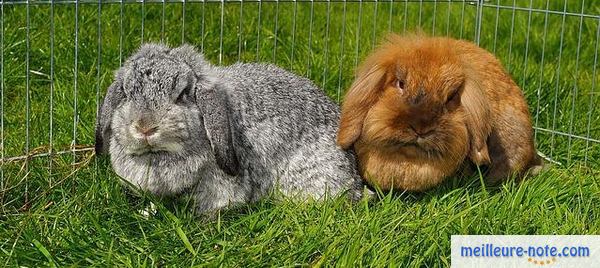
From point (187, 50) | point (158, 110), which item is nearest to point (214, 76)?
point (187, 50)

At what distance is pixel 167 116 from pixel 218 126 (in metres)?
0.24

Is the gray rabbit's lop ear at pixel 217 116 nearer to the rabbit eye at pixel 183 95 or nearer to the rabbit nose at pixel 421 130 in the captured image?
the rabbit eye at pixel 183 95

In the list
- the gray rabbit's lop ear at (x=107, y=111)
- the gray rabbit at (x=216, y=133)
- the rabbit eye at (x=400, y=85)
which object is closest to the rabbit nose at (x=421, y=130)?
the rabbit eye at (x=400, y=85)

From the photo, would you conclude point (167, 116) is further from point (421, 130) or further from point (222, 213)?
point (421, 130)

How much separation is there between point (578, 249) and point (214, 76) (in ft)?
5.79

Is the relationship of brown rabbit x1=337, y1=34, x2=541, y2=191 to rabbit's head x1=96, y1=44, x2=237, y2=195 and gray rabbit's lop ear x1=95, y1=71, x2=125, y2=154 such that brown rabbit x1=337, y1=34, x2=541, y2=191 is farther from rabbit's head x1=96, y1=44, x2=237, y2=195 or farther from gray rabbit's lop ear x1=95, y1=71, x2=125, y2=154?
gray rabbit's lop ear x1=95, y1=71, x2=125, y2=154

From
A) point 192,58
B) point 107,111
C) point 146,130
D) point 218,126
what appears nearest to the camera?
point 146,130

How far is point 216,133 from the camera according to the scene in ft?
→ 12.6

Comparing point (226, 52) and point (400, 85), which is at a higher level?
point (400, 85)

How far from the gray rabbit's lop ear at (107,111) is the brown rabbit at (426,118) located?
108 centimetres

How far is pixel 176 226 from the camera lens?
377 centimetres

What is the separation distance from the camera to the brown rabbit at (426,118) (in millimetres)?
3955

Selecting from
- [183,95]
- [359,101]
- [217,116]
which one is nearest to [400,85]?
[359,101]

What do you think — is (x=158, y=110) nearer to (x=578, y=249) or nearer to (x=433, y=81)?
(x=433, y=81)
